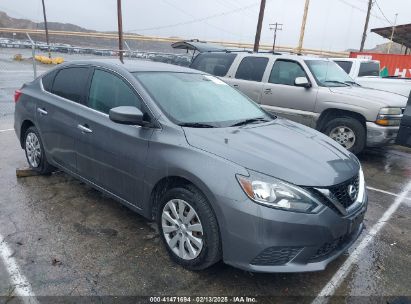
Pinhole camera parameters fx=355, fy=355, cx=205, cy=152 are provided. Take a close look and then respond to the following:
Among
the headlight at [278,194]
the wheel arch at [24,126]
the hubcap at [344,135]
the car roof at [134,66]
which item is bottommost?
the hubcap at [344,135]

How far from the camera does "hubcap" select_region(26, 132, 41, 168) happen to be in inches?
185

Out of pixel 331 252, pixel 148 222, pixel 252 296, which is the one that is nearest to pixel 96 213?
pixel 148 222

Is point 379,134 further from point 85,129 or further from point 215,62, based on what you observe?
point 85,129

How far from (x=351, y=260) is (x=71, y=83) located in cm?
355

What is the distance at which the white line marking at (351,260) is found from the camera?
2.80 meters

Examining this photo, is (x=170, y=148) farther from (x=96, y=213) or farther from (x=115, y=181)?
(x=96, y=213)

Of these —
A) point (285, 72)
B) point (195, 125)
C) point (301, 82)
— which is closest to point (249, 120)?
point (195, 125)

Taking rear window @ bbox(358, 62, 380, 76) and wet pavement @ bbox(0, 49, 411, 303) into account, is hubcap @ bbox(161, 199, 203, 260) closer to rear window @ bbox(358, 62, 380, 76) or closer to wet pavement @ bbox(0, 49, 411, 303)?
wet pavement @ bbox(0, 49, 411, 303)

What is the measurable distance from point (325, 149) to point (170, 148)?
138cm

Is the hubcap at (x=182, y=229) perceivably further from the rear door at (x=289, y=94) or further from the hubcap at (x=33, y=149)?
the rear door at (x=289, y=94)

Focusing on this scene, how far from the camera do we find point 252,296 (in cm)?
272

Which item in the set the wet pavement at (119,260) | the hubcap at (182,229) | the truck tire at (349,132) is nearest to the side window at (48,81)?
the wet pavement at (119,260)

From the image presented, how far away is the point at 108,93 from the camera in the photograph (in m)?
3.67

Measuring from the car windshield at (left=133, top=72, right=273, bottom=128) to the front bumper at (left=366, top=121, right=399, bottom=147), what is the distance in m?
3.16
